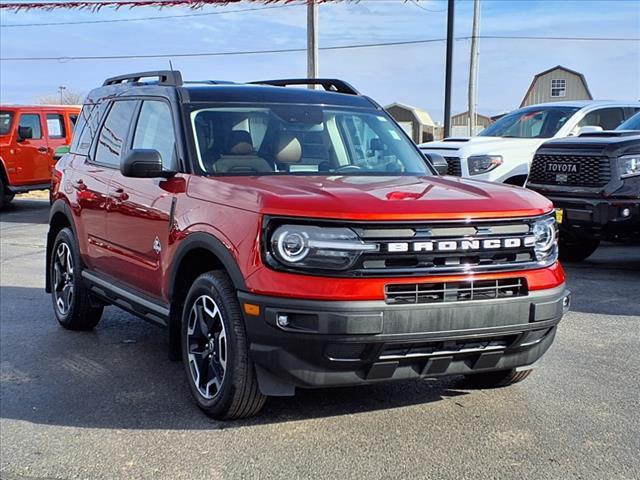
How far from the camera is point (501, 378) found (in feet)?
15.7

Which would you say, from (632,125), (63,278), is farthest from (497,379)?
(632,125)

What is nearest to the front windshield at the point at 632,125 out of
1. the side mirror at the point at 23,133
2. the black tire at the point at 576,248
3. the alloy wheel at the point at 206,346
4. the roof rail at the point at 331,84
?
the black tire at the point at 576,248

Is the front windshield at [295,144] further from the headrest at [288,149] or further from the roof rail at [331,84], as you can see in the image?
the roof rail at [331,84]

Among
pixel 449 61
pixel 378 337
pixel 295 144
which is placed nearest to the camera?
pixel 378 337

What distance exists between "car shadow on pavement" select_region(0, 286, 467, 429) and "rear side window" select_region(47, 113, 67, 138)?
12.0m

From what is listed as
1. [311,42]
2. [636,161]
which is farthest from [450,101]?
[636,161]

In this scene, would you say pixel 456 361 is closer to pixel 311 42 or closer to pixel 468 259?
pixel 468 259

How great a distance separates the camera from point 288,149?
5.03 meters

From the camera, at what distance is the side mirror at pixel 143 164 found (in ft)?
15.4

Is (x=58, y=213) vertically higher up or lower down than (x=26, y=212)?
higher up

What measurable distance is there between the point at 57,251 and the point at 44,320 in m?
0.68

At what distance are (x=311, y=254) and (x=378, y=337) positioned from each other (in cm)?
51

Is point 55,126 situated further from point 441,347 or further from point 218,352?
point 441,347

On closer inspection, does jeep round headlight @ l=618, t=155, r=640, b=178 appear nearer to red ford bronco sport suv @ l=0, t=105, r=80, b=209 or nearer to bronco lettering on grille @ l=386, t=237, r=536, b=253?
bronco lettering on grille @ l=386, t=237, r=536, b=253
